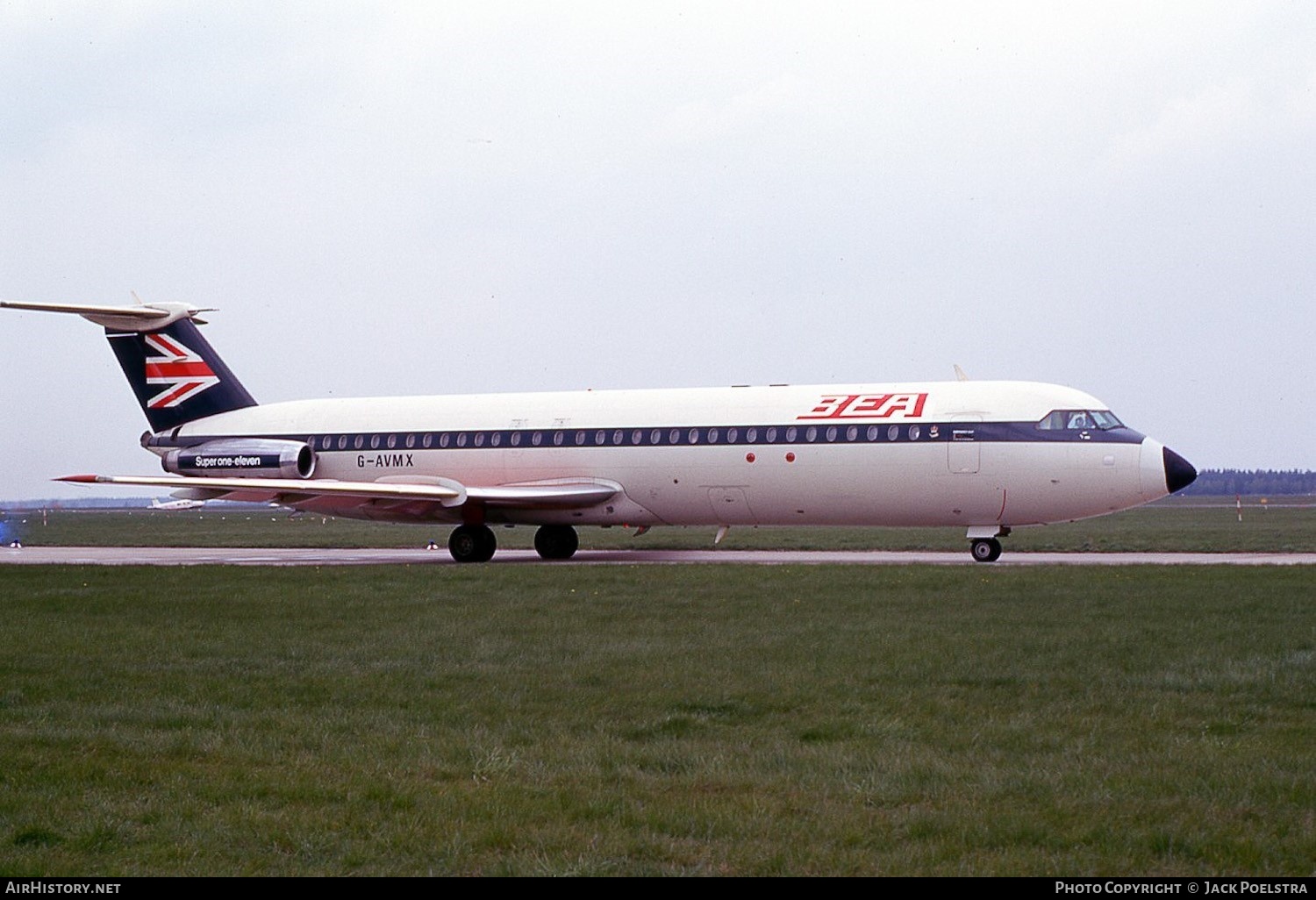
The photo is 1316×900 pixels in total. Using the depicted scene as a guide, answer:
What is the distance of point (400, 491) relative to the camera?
2861 centimetres

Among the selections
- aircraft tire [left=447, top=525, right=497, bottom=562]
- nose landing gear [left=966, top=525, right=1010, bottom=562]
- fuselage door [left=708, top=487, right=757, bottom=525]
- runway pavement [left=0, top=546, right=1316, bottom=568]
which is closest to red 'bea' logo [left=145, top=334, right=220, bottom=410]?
runway pavement [left=0, top=546, right=1316, bottom=568]

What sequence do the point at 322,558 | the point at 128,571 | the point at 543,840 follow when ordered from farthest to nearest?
the point at 322,558
the point at 128,571
the point at 543,840

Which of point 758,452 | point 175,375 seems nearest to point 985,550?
point 758,452

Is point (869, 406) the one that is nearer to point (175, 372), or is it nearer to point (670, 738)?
point (175, 372)

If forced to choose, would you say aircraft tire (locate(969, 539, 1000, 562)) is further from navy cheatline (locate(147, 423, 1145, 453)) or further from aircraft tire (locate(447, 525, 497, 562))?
aircraft tire (locate(447, 525, 497, 562))

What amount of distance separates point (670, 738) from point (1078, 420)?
17.9 m

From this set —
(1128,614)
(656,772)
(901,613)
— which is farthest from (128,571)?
(656,772)

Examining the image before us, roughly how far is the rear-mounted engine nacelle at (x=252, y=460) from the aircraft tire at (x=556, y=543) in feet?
18.4

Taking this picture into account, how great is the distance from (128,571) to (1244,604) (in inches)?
700

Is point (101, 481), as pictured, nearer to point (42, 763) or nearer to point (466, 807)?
point (42, 763)

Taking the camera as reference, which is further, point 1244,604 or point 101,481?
point 101,481

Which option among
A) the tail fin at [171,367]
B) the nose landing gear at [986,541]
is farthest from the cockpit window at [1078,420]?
the tail fin at [171,367]

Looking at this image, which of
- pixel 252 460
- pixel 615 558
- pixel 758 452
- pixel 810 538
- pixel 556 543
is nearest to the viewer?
pixel 758 452
